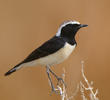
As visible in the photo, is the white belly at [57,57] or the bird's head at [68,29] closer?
the white belly at [57,57]

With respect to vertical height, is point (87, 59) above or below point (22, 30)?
below

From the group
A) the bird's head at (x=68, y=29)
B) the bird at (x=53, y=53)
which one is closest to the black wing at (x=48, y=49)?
the bird at (x=53, y=53)

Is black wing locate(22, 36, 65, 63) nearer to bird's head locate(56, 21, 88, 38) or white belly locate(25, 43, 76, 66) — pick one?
white belly locate(25, 43, 76, 66)

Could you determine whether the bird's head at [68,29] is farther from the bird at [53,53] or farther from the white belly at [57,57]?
the white belly at [57,57]

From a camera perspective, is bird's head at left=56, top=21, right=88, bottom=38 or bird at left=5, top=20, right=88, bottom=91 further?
bird's head at left=56, top=21, right=88, bottom=38

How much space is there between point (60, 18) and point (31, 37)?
0.53m

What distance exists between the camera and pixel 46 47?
5.55 metres

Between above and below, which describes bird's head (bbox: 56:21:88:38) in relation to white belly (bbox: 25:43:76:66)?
above

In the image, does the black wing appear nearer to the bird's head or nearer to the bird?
the bird

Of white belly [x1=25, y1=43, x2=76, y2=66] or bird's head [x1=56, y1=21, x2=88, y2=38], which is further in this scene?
bird's head [x1=56, y1=21, x2=88, y2=38]

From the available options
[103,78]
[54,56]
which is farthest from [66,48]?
[103,78]

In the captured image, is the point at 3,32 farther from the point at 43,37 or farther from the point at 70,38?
the point at 70,38

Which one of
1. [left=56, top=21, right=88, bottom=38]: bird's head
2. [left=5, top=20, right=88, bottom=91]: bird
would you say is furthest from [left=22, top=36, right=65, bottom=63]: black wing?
[left=56, top=21, right=88, bottom=38]: bird's head

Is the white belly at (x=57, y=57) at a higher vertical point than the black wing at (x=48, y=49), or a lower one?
lower
